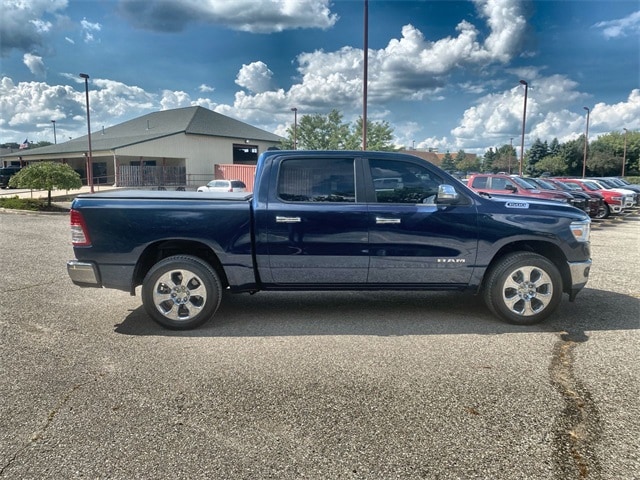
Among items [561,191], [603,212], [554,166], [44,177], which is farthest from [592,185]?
[554,166]

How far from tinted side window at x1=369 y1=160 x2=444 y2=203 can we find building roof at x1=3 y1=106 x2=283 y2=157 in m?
34.5

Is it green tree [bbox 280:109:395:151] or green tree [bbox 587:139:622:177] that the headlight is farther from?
green tree [bbox 587:139:622:177]

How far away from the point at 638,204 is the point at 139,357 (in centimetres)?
2834

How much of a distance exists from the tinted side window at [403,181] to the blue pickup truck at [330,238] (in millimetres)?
11

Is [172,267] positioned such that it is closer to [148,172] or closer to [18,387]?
[18,387]

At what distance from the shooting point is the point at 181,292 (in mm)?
4863

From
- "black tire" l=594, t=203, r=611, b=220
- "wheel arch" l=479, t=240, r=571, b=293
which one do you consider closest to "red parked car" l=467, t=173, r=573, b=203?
"black tire" l=594, t=203, r=611, b=220

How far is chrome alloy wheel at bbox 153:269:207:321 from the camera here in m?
4.84

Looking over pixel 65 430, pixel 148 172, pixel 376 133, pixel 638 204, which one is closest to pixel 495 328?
pixel 65 430

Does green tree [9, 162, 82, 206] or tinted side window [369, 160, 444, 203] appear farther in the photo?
green tree [9, 162, 82, 206]

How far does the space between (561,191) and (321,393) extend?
51.2ft

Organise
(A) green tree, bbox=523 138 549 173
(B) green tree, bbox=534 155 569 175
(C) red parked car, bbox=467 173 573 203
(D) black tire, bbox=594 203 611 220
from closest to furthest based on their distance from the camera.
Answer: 1. (C) red parked car, bbox=467 173 573 203
2. (D) black tire, bbox=594 203 611 220
3. (B) green tree, bbox=534 155 569 175
4. (A) green tree, bbox=523 138 549 173

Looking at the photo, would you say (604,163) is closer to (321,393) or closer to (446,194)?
(446,194)

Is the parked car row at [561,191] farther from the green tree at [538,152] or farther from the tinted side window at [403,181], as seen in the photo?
the green tree at [538,152]
